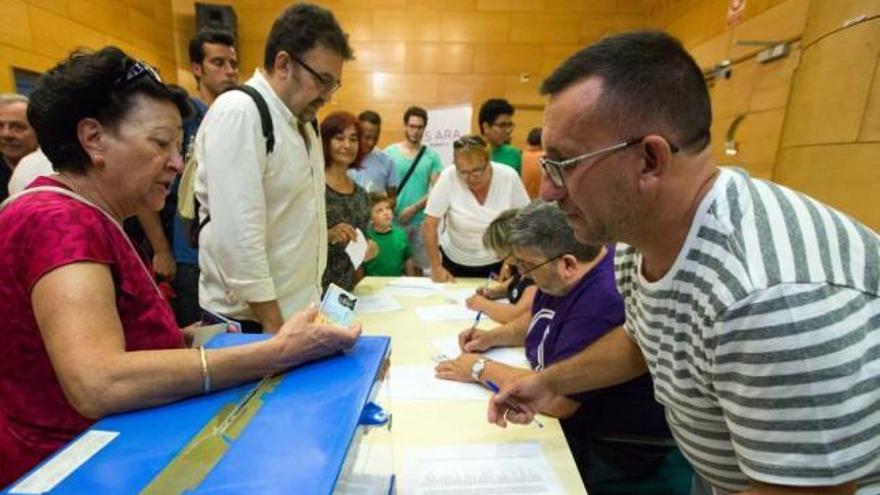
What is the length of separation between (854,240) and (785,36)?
294 centimetres

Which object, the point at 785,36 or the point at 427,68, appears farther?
the point at 427,68

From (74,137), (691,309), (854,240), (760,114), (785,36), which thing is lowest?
(691,309)

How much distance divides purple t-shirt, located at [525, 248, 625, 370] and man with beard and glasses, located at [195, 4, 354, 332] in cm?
84

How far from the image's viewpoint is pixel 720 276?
0.62 meters

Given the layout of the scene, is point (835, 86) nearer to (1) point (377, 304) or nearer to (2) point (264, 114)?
(1) point (377, 304)

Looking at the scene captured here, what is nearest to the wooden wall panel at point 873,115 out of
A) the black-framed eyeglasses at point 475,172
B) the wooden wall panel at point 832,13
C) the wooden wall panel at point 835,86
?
the wooden wall panel at point 835,86

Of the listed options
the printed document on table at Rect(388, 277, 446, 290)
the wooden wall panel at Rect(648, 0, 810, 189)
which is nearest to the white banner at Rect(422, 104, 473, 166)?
the wooden wall panel at Rect(648, 0, 810, 189)

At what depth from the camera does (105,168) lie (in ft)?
2.72

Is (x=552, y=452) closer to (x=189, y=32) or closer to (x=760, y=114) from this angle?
(x=760, y=114)

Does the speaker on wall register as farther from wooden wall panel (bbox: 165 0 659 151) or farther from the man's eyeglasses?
the man's eyeglasses

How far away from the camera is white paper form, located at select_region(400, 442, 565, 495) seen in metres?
0.87

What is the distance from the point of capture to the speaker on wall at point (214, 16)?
15.7 feet

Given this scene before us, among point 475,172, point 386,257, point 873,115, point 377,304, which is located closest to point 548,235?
point 377,304

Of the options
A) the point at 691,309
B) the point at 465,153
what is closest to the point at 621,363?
the point at 691,309
